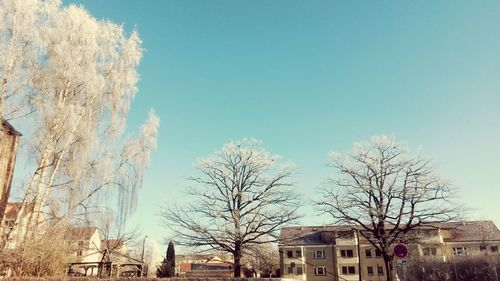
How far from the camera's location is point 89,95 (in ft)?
55.7

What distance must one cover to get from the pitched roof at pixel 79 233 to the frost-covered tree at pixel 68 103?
20.6 inches

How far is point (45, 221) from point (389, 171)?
20753mm

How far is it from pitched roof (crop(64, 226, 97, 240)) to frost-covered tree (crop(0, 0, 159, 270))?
52 centimetres

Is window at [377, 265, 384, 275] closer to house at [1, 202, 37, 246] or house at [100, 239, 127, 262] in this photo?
house at [100, 239, 127, 262]

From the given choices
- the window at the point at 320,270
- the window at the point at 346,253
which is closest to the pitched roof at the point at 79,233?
the window at the point at 320,270

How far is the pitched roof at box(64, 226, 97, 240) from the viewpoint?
13324 millimetres

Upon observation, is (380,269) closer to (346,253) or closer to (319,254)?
(346,253)

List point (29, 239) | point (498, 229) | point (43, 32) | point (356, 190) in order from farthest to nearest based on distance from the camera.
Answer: point (498, 229)
point (356, 190)
point (43, 32)
point (29, 239)

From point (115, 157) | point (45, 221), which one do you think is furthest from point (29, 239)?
point (115, 157)

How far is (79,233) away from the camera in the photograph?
14594 millimetres

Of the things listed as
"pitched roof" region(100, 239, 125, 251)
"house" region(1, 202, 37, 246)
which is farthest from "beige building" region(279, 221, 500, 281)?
"house" region(1, 202, 37, 246)

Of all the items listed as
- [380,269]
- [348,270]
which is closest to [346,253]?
[348,270]

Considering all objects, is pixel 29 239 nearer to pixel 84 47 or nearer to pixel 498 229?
pixel 84 47

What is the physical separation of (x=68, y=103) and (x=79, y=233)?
236 inches
